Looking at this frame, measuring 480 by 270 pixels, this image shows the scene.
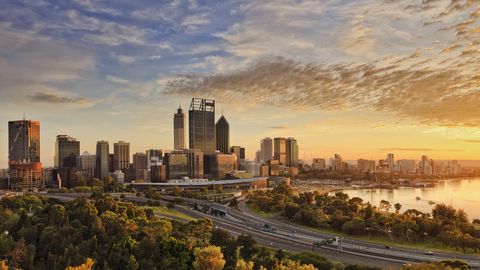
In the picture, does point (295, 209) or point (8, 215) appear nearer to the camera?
point (8, 215)

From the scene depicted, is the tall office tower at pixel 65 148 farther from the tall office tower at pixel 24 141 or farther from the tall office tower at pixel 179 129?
the tall office tower at pixel 179 129

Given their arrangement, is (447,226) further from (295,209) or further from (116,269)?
(116,269)

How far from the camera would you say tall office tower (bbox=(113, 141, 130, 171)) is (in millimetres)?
109600

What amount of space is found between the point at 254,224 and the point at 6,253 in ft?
64.3

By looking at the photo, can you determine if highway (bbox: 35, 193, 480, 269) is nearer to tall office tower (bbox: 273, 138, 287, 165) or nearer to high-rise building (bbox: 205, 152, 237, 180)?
high-rise building (bbox: 205, 152, 237, 180)

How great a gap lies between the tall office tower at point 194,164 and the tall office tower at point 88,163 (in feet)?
76.4

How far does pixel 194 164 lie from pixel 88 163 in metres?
26.4

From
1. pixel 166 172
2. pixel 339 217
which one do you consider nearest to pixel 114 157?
pixel 166 172

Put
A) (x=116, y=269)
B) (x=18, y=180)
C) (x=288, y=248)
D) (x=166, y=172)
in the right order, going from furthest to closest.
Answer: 1. (x=166, y=172)
2. (x=18, y=180)
3. (x=288, y=248)
4. (x=116, y=269)

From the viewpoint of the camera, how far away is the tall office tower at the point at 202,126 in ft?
375

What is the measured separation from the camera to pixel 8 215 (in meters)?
31.6

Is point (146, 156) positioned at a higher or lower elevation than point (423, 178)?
higher

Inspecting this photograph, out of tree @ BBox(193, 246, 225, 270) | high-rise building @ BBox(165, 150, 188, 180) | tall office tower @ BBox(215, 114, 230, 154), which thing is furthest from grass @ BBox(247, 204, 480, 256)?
tall office tower @ BBox(215, 114, 230, 154)

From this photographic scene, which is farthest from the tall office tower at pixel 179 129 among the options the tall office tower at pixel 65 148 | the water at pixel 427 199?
the water at pixel 427 199
